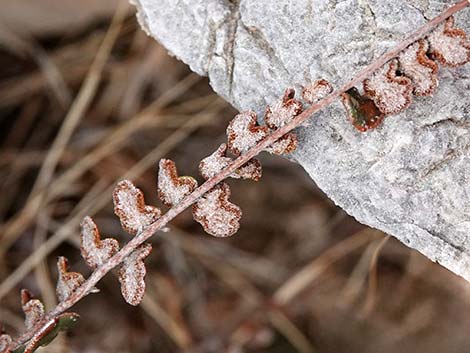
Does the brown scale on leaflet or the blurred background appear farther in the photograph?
the blurred background

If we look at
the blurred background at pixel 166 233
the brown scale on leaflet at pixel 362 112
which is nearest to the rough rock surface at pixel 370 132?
the brown scale on leaflet at pixel 362 112

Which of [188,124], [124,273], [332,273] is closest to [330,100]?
[124,273]

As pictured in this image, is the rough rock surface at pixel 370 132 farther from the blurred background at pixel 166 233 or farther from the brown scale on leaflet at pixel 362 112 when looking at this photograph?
the blurred background at pixel 166 233

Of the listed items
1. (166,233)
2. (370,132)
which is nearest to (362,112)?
(370,132)

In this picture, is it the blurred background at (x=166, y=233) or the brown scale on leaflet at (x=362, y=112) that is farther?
the blurred background at (x=166, y=233)

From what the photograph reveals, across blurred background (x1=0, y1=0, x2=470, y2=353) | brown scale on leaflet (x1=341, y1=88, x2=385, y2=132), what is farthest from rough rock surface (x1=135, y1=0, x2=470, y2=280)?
blurred background (x1=0, y1=0, x2=470, y2=353)

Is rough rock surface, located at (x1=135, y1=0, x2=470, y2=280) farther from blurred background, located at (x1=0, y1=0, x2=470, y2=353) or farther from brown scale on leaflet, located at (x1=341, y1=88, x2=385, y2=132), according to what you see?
blurred background, located at (x1=0, y1=0, x2=470, y2=353)
